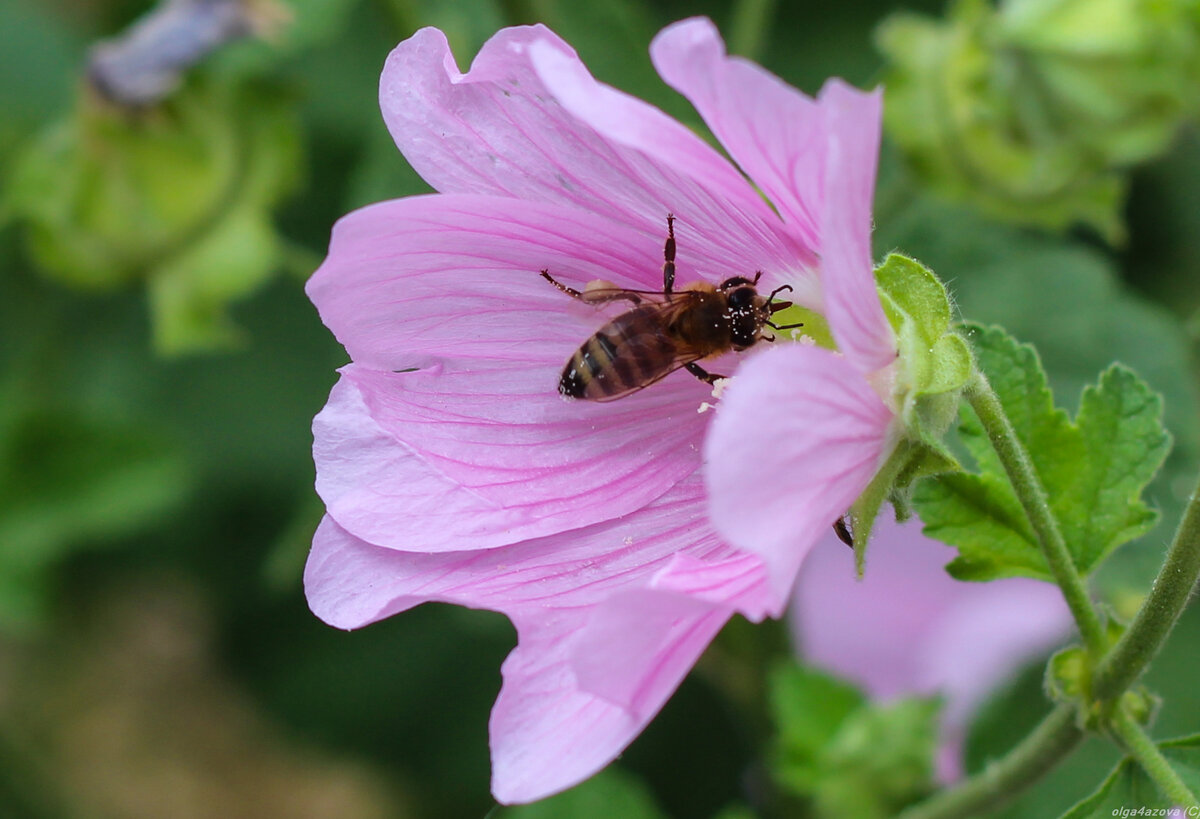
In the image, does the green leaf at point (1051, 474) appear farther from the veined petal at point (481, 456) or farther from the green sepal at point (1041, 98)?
the green sepal at point (1041, 98)

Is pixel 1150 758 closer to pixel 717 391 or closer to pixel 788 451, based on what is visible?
pixel 788 451

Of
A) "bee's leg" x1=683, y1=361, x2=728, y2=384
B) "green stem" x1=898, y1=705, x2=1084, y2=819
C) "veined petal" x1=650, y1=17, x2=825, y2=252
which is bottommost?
"green stem" x1=898, y1=705, x2=1084, y2=819

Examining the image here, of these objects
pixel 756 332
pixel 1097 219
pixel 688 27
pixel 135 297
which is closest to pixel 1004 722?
pixel 1097 219

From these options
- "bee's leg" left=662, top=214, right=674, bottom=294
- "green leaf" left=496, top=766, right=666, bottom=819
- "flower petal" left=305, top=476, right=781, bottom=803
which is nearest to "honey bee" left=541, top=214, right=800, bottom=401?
"bee's leg" left=662, top=214, right=674, bottom=294

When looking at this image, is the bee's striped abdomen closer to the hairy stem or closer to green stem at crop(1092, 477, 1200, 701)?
green stem at crop(1092, 477, 1200, 701)

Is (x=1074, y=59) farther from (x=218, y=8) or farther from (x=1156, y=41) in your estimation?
(x=218, y=8)

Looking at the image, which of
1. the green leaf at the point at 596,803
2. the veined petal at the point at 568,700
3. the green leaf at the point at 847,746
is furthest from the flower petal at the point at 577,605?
the green leaf at the point at 596,803
